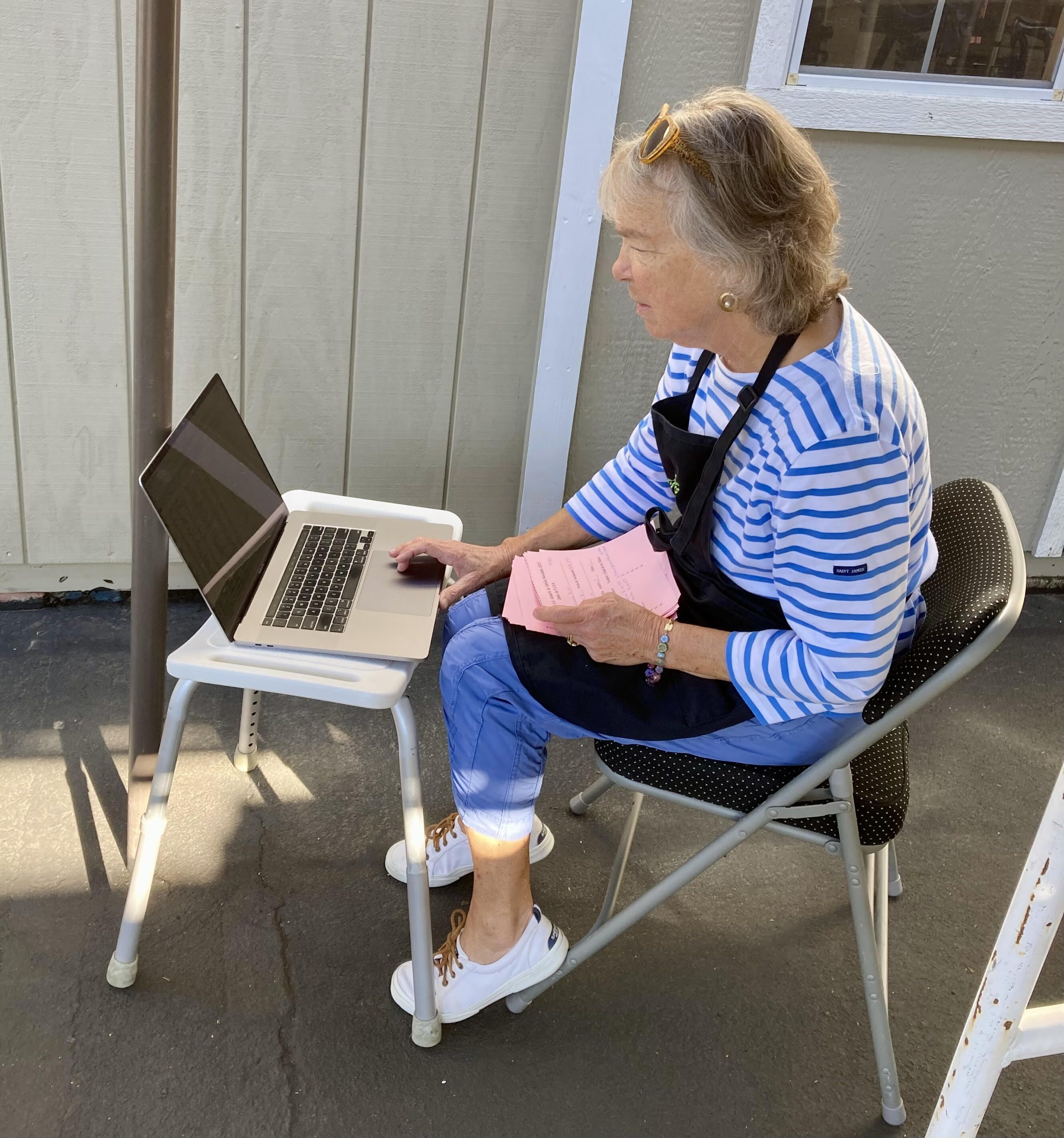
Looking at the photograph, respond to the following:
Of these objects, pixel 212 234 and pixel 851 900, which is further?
pixel 212 234

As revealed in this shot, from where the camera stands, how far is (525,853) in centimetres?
171

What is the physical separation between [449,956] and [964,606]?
0.98 m

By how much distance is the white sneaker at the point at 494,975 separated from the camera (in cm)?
172

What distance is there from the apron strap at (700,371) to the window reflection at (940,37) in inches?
51.7

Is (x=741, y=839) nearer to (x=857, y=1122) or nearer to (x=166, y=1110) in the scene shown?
(x=857, y=1122)

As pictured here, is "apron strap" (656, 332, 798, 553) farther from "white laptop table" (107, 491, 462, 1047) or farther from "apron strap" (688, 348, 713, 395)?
"white laptop table" (107, 491, 462, 1047)

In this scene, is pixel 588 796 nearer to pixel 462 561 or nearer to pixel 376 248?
pixel 462 561

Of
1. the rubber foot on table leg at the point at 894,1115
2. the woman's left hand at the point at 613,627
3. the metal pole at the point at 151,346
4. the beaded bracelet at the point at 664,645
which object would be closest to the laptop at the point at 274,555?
the metal pole at the point at 151,346

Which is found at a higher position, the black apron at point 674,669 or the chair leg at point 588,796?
the black apron at point 674,669

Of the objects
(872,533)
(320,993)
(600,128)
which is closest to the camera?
(872,533)

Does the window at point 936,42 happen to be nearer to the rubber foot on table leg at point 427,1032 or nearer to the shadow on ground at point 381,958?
the shadow on ground at point 381,958

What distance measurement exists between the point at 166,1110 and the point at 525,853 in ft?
2.07

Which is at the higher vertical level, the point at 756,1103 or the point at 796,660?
the point at 796,660

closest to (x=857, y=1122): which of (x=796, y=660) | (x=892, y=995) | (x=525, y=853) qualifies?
(x=892, y=995)
